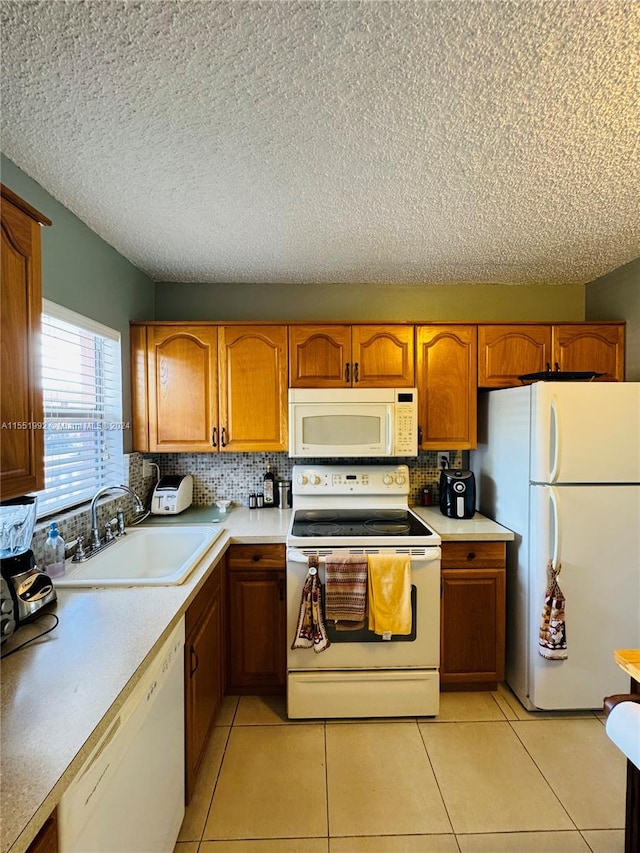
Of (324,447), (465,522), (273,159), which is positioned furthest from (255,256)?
(465,522)

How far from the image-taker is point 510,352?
261cm

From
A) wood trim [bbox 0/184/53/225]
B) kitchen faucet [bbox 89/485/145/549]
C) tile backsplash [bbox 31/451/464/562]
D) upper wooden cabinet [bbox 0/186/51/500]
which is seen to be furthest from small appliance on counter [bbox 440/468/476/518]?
wood trim [bbox 0/184/53/225]

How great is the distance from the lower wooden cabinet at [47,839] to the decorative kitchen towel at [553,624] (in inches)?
81.9

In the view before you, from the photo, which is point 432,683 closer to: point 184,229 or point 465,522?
point 465,522

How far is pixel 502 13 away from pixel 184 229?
154 cm

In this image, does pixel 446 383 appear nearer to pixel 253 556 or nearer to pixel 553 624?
pixel 553 624

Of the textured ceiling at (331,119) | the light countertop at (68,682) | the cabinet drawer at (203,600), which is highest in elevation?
the textured ceiling at (331,119)

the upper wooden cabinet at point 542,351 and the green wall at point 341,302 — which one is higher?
the green wall at point 341,302

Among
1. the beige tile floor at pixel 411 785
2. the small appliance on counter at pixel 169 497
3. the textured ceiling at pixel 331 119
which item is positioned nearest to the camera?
the textured ceiling at pixel 331 119

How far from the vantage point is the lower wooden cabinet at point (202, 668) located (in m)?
1.58

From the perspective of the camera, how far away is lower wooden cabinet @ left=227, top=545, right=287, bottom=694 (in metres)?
2.22

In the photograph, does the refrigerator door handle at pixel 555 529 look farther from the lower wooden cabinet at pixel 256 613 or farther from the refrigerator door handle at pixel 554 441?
the lower wooden cabinet at pixel 256 613

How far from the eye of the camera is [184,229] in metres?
2.03

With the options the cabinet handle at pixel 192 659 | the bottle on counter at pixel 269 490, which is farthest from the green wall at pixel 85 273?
the cabinet handle at pixel 192 659
